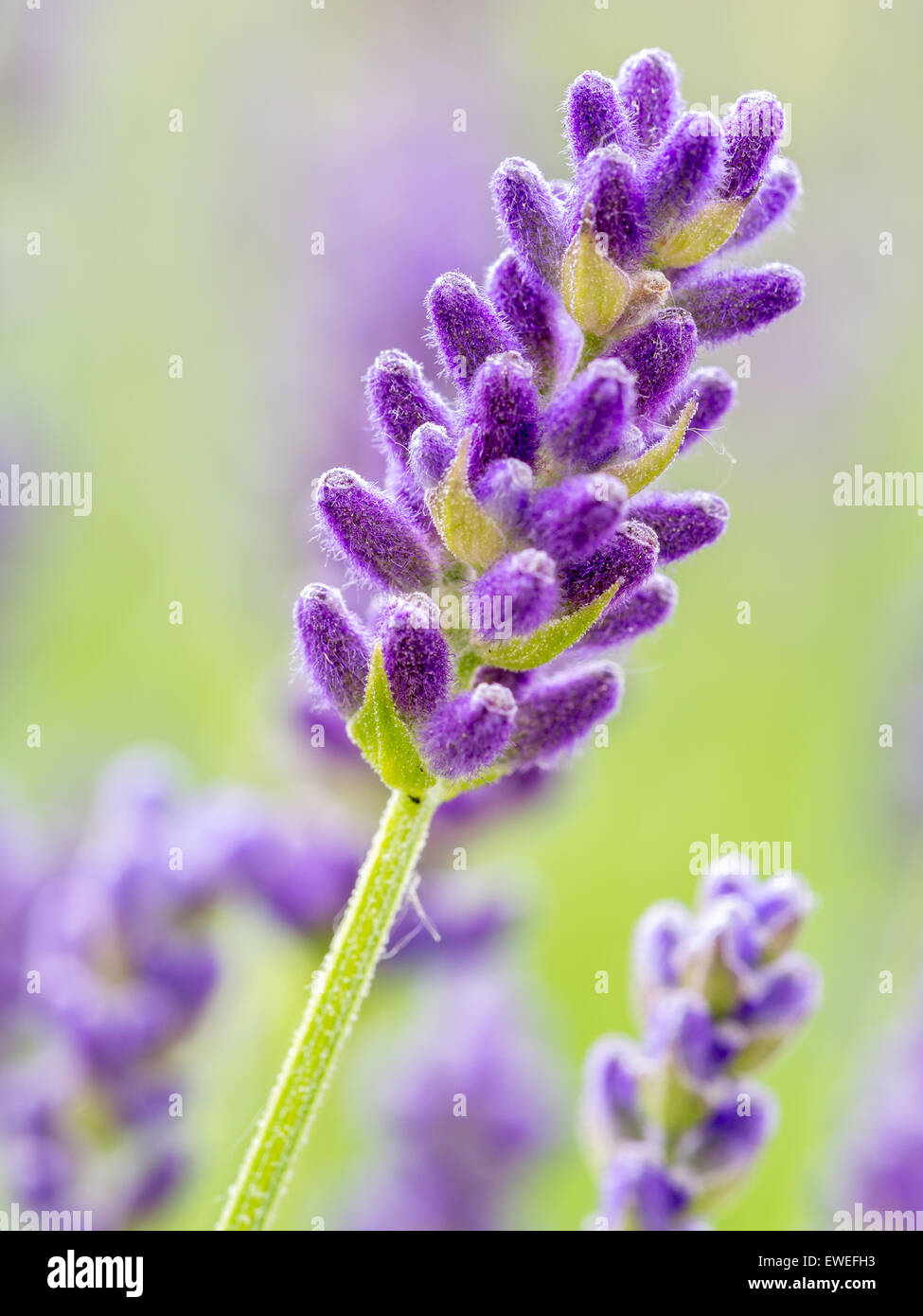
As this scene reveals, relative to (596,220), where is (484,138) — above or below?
above

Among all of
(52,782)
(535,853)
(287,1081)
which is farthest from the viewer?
(535,853)

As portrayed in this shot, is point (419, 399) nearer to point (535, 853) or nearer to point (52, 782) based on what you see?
point (52, 782)

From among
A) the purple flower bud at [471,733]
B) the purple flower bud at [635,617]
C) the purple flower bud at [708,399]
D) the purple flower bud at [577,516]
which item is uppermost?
the purple flower bud at [708,399]

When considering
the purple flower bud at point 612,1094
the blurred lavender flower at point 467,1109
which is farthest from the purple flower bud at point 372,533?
the blurred lavender flower at point 467,1109

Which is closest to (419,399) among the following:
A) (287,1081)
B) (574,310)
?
(574,310)

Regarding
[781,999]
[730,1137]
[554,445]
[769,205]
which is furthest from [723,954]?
[769,205]

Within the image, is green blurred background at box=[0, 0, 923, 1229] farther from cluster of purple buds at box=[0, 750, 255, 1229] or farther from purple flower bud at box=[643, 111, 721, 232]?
purple flower bud at box=[643, 111, 721, 232]

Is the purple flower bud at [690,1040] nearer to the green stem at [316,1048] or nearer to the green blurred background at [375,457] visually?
the green stem at [316,1048]
